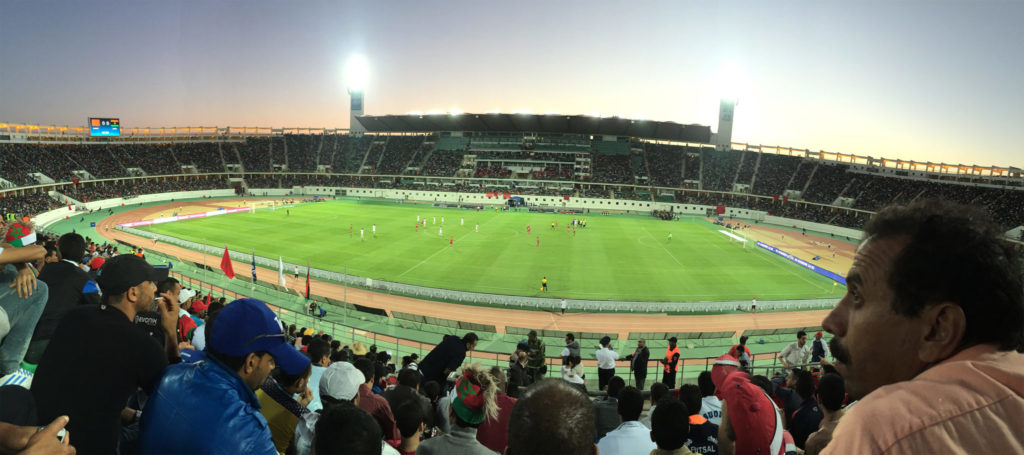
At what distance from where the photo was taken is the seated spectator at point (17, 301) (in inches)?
155

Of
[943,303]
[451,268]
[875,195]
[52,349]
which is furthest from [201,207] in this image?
[875,195]

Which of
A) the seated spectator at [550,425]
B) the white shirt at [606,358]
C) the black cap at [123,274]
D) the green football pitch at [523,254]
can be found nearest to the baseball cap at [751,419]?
the seated spectator at [550,425]

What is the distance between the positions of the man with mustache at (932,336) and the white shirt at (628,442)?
9.58 ft

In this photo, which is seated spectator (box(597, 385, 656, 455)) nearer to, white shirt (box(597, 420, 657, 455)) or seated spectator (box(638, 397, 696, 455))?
white shirt (box(597, 420, 657, 455))

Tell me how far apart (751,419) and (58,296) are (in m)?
7.38

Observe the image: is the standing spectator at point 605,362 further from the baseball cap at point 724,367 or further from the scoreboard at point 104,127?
the scoreboard at point 104,127

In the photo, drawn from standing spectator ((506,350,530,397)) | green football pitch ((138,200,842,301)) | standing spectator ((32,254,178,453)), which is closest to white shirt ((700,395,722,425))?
standing spectator ((506,350,530,397))

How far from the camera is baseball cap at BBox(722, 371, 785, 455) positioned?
138 inches

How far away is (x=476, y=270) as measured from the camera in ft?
110

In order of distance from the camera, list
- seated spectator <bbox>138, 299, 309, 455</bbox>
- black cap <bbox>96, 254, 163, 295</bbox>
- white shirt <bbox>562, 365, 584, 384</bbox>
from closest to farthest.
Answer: seated spectator <bbox>138, 299, 309, 455</bbox>
black cap <bbox>96, 254, 163, 295</bbox>
white shirt <bbox>562, 365, 584, 384</bbox>

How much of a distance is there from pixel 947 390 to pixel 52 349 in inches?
186

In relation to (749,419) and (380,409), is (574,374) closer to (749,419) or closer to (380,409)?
(380,409)

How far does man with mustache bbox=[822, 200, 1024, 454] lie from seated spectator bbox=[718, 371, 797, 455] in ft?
5.98

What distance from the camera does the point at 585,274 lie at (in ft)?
110
